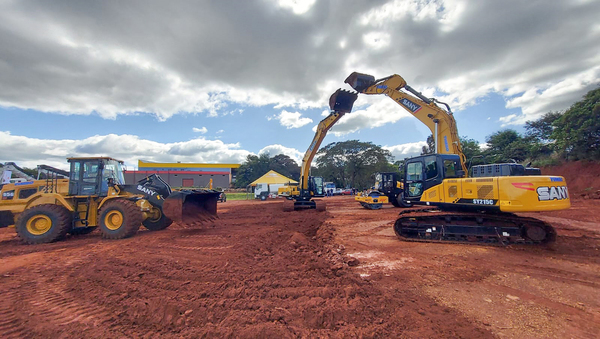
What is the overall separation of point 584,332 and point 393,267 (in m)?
2.38

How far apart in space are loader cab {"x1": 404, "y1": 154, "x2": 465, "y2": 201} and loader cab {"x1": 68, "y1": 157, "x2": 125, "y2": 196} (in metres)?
9.48

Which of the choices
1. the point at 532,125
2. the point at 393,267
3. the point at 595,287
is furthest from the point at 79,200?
the point at 532,125

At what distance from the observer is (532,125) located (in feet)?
89.0

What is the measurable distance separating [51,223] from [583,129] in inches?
1147

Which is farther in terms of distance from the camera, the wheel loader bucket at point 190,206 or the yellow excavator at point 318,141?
the yellow excavator at point 318,141

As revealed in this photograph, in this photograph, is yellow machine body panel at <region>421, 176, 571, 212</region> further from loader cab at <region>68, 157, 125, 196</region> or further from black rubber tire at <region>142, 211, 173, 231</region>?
loader cab at <region>68, 157, 125, 196</region>

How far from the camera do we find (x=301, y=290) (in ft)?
11.5

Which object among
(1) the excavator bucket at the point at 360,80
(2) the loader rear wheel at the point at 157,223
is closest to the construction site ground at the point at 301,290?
(2) the loader rear wheel at the point at 157,223

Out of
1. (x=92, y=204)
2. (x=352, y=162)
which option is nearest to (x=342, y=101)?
(x=92, y=204)

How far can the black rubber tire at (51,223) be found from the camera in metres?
7.13

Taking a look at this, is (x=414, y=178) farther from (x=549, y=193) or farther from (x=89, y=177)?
(x=89, y=177)

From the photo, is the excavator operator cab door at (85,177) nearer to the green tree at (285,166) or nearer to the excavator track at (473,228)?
the excavator track at (473,228)

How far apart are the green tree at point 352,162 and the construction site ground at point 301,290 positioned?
4050cm

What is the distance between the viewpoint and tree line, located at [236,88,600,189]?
1831 cm
